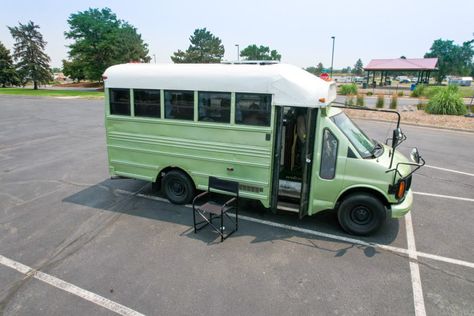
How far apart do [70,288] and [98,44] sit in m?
48.2

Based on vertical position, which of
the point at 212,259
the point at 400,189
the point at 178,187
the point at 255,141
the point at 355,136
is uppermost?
the point at 355,136

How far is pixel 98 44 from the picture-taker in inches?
1767

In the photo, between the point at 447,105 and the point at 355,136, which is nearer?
the point at 355,136

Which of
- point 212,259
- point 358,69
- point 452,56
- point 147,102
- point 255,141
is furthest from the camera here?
point 358,69

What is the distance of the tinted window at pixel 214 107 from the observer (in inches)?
229

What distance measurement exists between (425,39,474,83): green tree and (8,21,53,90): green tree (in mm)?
84183

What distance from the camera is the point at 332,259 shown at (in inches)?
192

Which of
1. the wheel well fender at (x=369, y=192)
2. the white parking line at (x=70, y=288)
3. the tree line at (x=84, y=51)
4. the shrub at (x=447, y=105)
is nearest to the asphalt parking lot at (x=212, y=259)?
the white parking line at (x=70, y=288)

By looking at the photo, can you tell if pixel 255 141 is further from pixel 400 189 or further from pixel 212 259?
pixel 400 189

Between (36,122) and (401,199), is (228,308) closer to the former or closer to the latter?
(401,199)

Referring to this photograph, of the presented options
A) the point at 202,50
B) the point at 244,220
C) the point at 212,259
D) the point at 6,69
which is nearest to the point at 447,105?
the point at 244,220

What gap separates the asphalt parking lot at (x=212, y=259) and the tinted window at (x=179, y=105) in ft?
6.64

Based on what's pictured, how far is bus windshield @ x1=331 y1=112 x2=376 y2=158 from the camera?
5.47 meters

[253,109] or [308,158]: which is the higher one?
[253,109]
